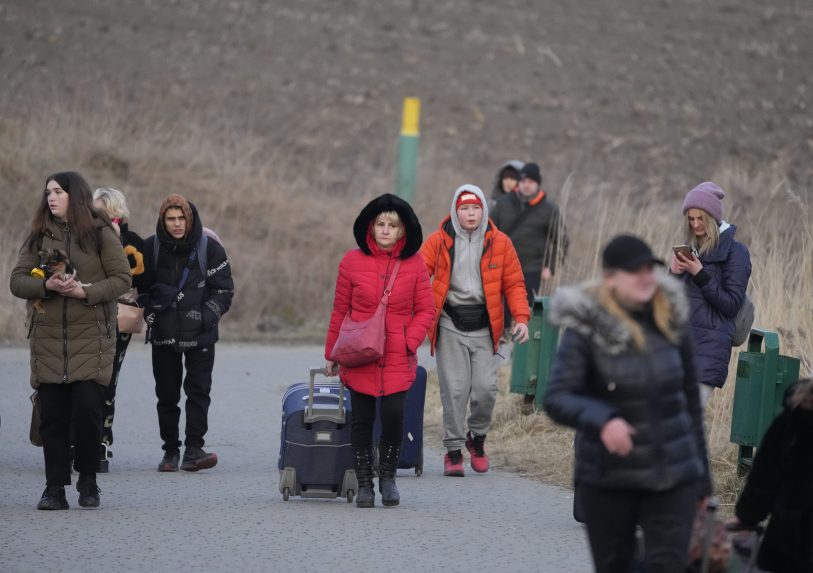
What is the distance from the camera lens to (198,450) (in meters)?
9.98

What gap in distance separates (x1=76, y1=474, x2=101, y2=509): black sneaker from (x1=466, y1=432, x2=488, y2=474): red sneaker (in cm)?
267

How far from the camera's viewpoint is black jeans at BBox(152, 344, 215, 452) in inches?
392


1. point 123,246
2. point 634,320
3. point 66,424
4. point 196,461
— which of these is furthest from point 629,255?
point 196,461

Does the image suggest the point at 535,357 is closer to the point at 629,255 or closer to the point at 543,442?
the point at 543,442

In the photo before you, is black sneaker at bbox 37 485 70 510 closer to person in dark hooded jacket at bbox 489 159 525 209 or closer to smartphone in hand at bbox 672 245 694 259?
smartphone in hand at bbox 672 245 694 259

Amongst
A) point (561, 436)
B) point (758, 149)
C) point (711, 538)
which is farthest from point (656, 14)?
point (711, 538)

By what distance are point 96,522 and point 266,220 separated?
1485 centimetres

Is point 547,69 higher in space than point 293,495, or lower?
higher

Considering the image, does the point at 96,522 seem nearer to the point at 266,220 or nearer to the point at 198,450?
the point at 198,450

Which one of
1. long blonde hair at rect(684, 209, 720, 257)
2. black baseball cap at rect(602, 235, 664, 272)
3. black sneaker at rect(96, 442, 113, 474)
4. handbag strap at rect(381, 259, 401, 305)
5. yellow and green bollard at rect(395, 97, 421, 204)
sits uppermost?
yellow and green bollard at rect(395, 97, 421, 204)

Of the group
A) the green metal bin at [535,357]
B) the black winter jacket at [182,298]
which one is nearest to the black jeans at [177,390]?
the black winter jacket at [182,298]

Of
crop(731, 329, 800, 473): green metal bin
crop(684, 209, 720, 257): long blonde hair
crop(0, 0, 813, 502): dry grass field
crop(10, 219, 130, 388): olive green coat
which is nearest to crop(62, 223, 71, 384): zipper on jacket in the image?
crop(10, 219, 130, 388): olive green coat

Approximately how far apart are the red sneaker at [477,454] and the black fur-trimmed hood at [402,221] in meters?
1.90

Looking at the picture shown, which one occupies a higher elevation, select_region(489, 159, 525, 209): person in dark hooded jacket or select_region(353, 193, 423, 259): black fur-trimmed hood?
select_region(489, 159, 525, 209): person in dark hooded jacket
